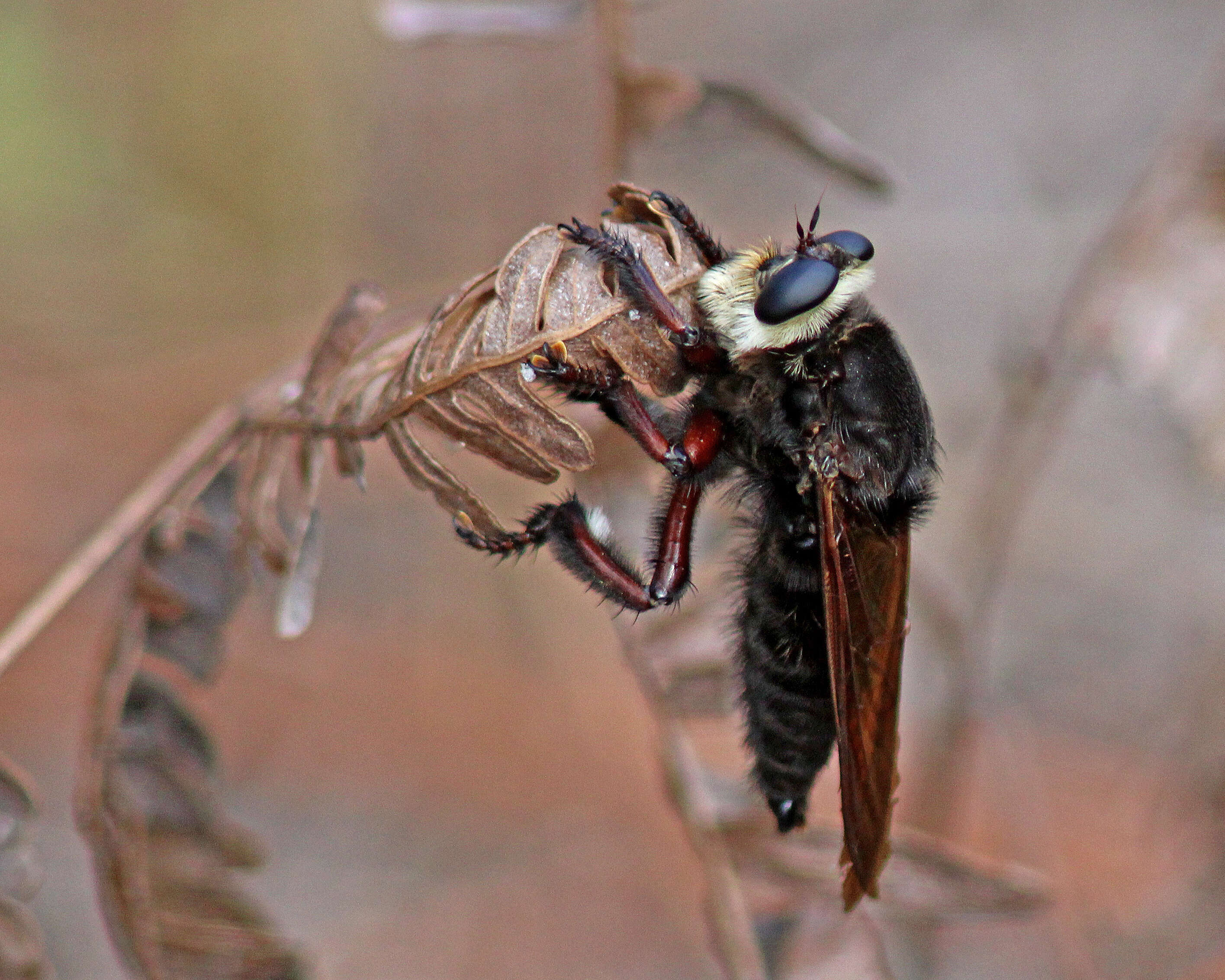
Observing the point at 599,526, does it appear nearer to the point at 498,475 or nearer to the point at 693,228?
the point at 693,228

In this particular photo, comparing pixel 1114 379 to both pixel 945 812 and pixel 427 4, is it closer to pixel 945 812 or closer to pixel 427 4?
pixel 945 812

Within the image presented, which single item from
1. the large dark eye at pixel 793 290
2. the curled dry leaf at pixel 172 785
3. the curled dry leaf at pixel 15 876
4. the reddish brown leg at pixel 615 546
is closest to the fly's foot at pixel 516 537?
the reddish brown leg at pixel 615 546

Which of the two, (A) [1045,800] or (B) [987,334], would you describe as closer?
(A) [1045,800]

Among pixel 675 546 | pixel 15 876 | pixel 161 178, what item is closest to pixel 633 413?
pixel 675 546

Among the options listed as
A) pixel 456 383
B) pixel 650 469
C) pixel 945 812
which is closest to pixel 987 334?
pixel 945 812

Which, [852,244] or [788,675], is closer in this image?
[852,244]

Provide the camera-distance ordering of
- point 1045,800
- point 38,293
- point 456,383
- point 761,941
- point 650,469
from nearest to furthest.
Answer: point 456,383 → point 761,941 → point 650,469 → point 38,293 → point 1045,800

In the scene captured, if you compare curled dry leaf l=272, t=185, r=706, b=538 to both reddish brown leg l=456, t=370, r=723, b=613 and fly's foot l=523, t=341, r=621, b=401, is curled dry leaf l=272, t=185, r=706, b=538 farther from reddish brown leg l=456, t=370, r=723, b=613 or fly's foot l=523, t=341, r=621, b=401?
reddish brown leg l=456, t=370, r=723, b=613
